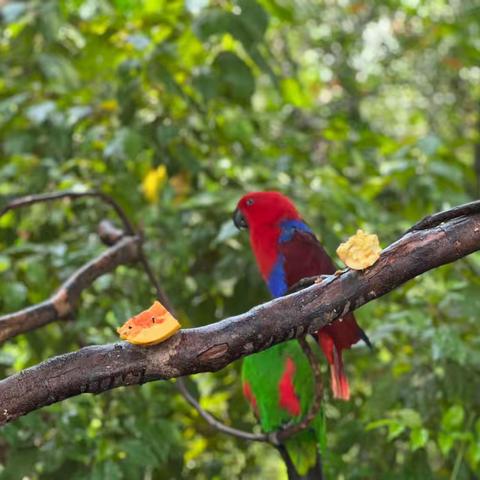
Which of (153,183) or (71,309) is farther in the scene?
(153,183)

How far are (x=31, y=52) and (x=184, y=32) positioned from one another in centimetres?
50

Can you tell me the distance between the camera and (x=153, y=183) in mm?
2510

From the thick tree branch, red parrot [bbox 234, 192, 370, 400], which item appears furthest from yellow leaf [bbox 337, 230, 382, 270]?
red parrot [bbox 234, 192, 370, 400]

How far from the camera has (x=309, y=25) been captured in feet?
13.6

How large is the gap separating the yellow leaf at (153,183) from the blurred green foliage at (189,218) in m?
0.01

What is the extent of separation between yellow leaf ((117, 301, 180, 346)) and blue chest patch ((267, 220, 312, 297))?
0.75 metres

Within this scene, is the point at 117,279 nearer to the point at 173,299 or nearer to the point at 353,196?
the point at 173,299

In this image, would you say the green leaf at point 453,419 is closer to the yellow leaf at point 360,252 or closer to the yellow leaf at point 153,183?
the yellow leaf at point 360,252

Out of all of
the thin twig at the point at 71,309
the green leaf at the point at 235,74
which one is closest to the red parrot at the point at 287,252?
the thin twig at the point at 71,309

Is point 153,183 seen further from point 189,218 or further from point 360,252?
point 360,252

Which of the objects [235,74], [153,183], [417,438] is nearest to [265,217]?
[235,74]

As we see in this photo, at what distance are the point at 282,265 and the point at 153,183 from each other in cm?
83

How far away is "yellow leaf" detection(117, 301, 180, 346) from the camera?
1015 mm

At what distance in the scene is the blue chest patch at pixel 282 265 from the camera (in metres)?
1.81
